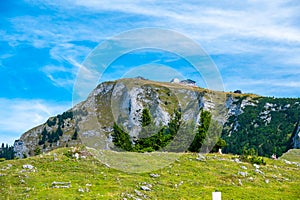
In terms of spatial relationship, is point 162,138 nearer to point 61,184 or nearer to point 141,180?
point 141,180

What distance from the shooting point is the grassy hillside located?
32.7 m

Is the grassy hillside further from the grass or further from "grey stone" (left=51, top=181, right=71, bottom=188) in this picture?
the grass

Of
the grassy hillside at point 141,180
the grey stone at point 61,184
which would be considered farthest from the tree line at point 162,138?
the grey stone at point 61,184

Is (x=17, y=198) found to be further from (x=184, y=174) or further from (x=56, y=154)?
(x=184, y=174)

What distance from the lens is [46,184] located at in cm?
3378

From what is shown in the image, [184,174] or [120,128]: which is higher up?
[120,128]

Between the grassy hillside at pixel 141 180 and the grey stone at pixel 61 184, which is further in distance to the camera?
the grey stone at pixel 61 184

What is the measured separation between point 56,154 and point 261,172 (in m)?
23.8

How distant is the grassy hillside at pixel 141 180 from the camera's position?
107 ft

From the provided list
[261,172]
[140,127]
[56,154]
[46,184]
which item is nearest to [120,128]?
[140,127]

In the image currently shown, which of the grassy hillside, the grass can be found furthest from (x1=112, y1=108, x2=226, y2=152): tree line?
the grassy hillside

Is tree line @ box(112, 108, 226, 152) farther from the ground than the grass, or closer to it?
farther from the ground

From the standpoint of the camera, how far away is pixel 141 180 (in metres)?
37.5

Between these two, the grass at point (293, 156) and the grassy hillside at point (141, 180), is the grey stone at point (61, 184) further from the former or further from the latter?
the grass at point (293, 156)
